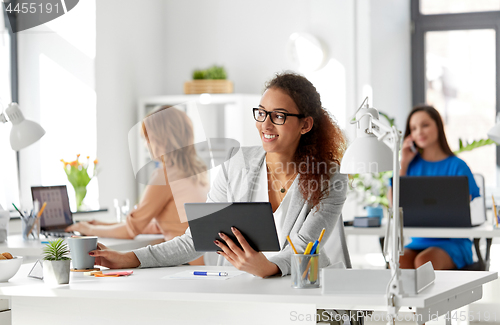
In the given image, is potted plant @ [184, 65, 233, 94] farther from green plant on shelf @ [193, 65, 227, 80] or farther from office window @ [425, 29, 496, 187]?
office window @ [425, 29, 496, 187]

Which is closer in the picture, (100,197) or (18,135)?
(18,135)

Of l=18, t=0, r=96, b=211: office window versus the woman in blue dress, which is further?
l=18, t=0, r=96, b=211: office window

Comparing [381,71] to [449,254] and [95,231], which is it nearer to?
[449,254]

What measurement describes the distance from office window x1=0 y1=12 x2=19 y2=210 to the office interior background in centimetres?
18

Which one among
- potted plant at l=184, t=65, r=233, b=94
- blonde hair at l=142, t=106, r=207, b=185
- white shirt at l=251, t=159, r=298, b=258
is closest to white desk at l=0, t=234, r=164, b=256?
white shirt at l=251, t=159, r=298, b=258

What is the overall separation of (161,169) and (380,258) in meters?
2.85

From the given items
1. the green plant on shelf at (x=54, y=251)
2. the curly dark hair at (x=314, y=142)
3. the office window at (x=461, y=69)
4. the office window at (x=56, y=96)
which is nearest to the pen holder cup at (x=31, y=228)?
the office window at (x=56, y=96)

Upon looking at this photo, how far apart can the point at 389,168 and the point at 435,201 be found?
6.03ft

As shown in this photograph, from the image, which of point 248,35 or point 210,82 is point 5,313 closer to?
point 210,82

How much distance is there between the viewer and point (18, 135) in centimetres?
249

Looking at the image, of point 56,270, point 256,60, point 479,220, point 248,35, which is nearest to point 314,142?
point 56,270

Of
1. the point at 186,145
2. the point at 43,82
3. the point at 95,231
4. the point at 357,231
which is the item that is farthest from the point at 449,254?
the point at 43,82

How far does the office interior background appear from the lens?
4.30 m

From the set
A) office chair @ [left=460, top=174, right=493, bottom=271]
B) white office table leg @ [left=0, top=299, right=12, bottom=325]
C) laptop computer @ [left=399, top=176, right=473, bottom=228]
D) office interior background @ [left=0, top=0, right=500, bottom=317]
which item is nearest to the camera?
white office table leg @ [left=0, top=299, right=12, bottom=325]
